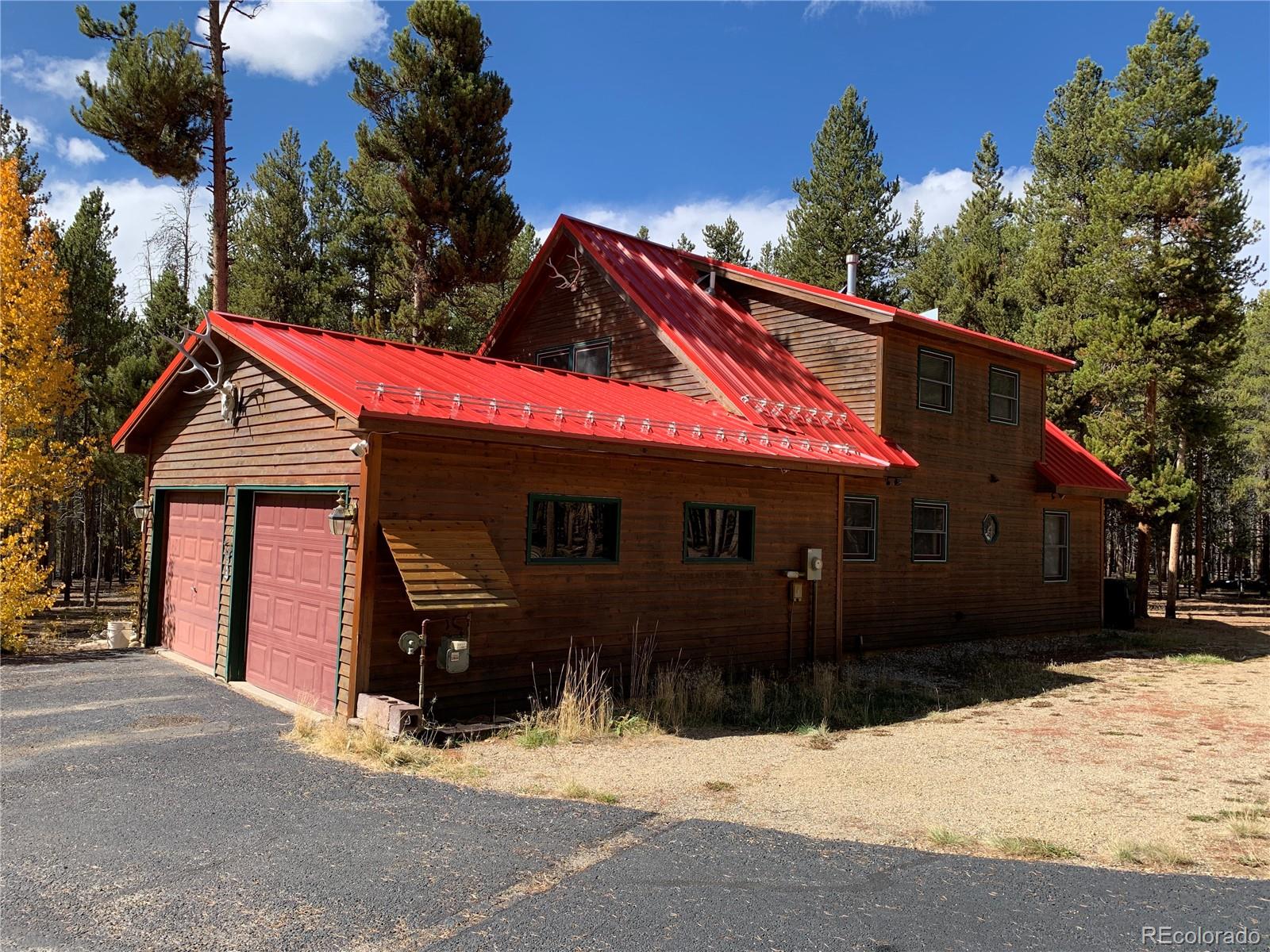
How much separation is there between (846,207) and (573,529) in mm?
27460

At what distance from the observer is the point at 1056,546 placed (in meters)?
18.0

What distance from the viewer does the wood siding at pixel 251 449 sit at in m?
8.84

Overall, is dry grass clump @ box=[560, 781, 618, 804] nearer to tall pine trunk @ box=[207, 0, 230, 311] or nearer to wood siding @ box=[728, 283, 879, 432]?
wood siding @ box=[728, 283, 879, 432]

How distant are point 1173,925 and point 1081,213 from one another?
29.1m

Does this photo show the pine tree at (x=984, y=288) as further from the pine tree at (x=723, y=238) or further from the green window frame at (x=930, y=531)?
the green window frame at (x=930, y=531)

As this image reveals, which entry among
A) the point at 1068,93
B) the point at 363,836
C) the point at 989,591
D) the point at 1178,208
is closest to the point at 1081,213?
the point at 1068,93

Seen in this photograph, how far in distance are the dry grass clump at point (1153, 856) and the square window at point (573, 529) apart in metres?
5.86

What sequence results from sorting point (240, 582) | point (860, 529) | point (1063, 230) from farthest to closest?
point (1063, 230) < point (860, 529) < point (240, 582)

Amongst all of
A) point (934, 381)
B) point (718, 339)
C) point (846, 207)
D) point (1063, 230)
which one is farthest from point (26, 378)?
point (846, 207)

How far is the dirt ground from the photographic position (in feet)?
19.6

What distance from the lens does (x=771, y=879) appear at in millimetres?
5066

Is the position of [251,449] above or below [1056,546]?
above

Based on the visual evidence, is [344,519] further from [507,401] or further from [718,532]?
[718,532]

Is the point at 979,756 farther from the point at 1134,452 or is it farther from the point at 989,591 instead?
the point at 1134,452
